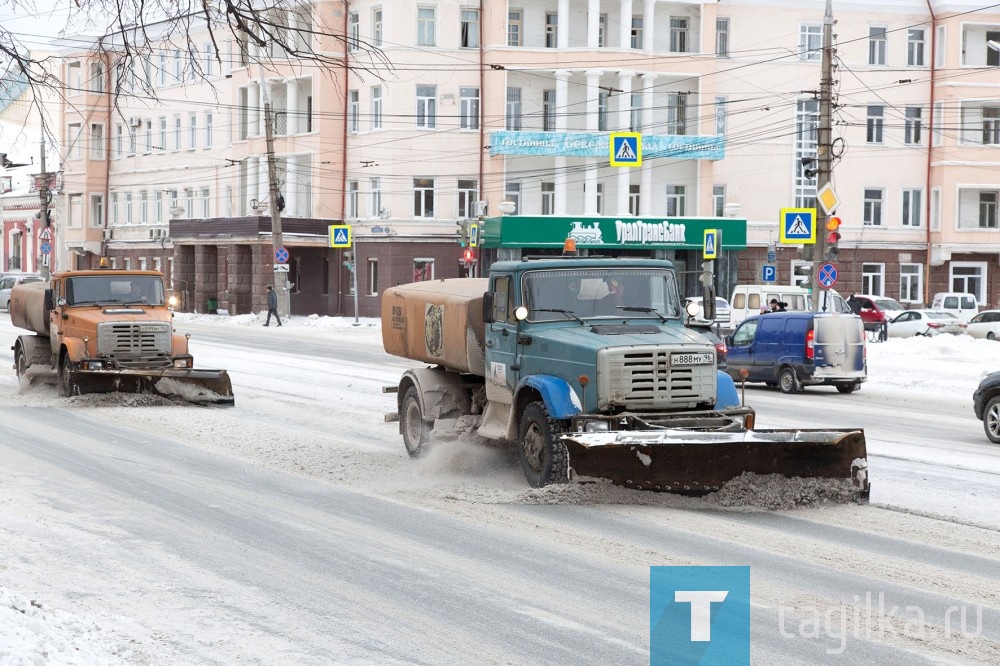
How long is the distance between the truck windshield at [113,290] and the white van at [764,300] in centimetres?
2493

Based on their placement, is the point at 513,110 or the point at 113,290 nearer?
the point at 113,290

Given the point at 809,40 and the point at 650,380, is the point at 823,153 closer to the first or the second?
the point at 650,380

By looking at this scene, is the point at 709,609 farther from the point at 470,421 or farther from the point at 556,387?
the point at 470,421

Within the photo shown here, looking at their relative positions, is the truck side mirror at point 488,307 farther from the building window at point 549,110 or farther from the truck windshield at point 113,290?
the building window at point 549,110

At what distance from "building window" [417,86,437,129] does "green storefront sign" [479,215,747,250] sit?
548 cm

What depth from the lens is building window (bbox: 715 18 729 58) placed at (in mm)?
59703

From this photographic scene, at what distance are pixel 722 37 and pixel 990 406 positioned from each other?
1753 inches

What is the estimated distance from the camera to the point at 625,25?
188ft

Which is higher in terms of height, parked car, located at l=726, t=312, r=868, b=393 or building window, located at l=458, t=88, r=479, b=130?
building window, located at l=458, t=88, r=479, b=130

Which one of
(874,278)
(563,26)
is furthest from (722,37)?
(874,278)

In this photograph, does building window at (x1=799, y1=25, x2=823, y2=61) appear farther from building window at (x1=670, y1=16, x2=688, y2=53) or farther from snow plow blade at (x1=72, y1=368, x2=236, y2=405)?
snow plow blade at (x1=72, y1=368, x2=236, y2=405)

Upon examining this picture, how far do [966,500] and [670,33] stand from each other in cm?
4870

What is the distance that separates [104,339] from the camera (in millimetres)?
21250

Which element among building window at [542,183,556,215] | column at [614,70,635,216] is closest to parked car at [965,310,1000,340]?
column at [614,70,635,216]
